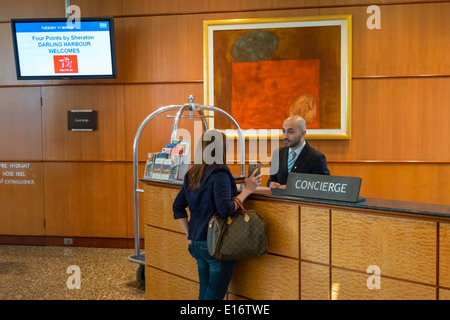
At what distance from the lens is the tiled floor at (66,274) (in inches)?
157

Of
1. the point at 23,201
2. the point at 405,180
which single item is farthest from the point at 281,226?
the point at 23,201

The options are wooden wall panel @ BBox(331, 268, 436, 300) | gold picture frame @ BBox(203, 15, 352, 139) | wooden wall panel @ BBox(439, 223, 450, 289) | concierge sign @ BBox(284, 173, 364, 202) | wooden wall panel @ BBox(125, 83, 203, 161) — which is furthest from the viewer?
wooden wall panel @ BBox(125, 83, 203, 161)

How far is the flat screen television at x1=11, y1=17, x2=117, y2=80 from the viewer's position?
512cm

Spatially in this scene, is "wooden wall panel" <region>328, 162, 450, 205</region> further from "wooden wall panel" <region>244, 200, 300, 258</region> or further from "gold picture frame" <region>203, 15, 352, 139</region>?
"wooden wall panel" <region>244, 200, 300, 258</region>

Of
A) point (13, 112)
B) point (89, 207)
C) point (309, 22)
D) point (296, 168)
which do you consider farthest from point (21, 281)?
point (309, 22)

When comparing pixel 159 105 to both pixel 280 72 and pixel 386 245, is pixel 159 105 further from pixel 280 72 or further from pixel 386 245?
pixel 386 245

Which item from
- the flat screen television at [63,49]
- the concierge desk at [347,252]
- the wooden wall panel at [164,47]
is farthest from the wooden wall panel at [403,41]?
the flat screen television at [63,49]

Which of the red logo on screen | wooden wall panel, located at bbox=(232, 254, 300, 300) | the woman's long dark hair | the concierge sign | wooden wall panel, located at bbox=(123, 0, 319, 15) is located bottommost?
wooden wall panel, located at bbox=(232, 254, 300, 300)

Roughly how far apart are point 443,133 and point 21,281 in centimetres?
470

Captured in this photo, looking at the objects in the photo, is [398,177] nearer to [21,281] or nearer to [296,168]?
[296,168]

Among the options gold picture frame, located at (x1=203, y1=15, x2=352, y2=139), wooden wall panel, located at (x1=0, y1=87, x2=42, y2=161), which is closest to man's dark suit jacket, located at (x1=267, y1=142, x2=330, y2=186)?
gold picture frame, located at (x1=203, y1=15, x2=352, y2=139)

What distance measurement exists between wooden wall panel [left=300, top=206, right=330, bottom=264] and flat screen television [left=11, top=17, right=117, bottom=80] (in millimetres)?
3370

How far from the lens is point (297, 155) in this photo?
3.74 metres

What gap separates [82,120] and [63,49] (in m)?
0.88
